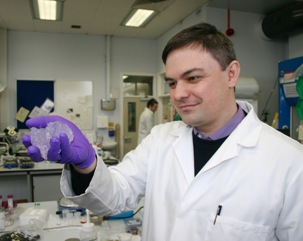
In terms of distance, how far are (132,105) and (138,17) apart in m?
1.83

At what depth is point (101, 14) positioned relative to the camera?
4.26m

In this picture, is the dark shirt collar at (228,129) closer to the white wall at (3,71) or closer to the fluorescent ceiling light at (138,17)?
the fluorescent ceiling light at (138,17)

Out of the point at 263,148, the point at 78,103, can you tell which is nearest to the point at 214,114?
the point at 263,148

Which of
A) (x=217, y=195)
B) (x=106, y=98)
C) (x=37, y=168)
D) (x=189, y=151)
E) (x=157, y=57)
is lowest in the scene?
(x=37, y=168)

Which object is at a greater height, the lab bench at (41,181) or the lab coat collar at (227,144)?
the lab coat collar at (227,144)

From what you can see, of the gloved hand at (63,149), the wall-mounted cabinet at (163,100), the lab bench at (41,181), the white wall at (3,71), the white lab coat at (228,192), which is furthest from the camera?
the wall-mounted cabinet at (163,100)

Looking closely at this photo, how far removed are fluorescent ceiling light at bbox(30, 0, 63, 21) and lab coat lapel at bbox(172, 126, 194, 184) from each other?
322cm

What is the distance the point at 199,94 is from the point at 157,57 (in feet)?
16.1

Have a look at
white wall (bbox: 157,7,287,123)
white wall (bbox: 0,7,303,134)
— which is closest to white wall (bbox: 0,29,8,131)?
white wall (bbox: 0,7,303,134)

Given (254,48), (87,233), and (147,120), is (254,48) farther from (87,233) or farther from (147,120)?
(87,233)

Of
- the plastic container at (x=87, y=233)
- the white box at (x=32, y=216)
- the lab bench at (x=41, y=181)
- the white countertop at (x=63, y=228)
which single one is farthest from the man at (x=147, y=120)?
the plastic container at (x=87, y=233)

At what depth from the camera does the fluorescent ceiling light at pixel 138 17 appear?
165 inches

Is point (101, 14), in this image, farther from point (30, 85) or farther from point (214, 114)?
point (214, 114)

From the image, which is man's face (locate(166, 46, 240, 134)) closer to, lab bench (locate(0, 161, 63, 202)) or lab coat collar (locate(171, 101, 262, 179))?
lab coat collar (locate(171, 101, 262, 179))
